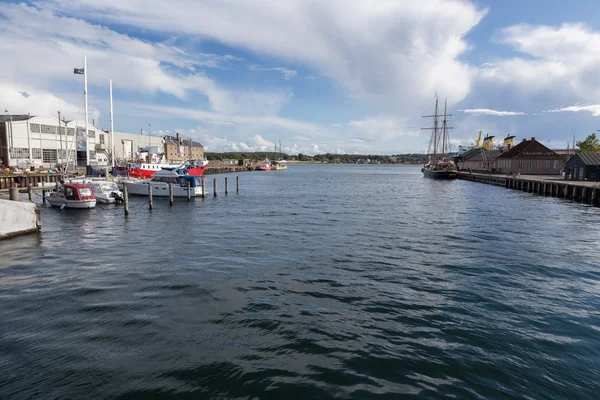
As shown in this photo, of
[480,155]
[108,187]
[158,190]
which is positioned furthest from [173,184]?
[480,155]

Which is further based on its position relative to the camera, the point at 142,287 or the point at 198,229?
the point at 198,229

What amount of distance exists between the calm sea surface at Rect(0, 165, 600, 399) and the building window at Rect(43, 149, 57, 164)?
69145 mm

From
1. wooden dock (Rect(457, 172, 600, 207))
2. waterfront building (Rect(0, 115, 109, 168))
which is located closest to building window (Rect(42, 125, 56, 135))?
waterfront building (Rect(0, 115, 109, 168))

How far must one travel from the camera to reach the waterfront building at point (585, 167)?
55625mm

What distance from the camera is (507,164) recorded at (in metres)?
90.7

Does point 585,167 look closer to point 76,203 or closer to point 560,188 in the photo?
point 560,188

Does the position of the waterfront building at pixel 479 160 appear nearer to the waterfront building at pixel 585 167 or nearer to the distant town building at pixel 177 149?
the waterfront building at pixel 585 167

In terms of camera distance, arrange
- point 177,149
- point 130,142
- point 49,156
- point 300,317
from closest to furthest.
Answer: point 300,317
point 49,156
point 130,142
point 177,149

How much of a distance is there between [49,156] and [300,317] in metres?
89.5

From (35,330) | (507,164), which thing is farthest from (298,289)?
(507,164)

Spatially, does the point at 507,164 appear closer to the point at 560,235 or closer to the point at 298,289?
the point at 560,235

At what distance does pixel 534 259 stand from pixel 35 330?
2007cm

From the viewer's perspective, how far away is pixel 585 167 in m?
57.3

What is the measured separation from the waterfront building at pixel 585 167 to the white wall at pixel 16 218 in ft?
228
